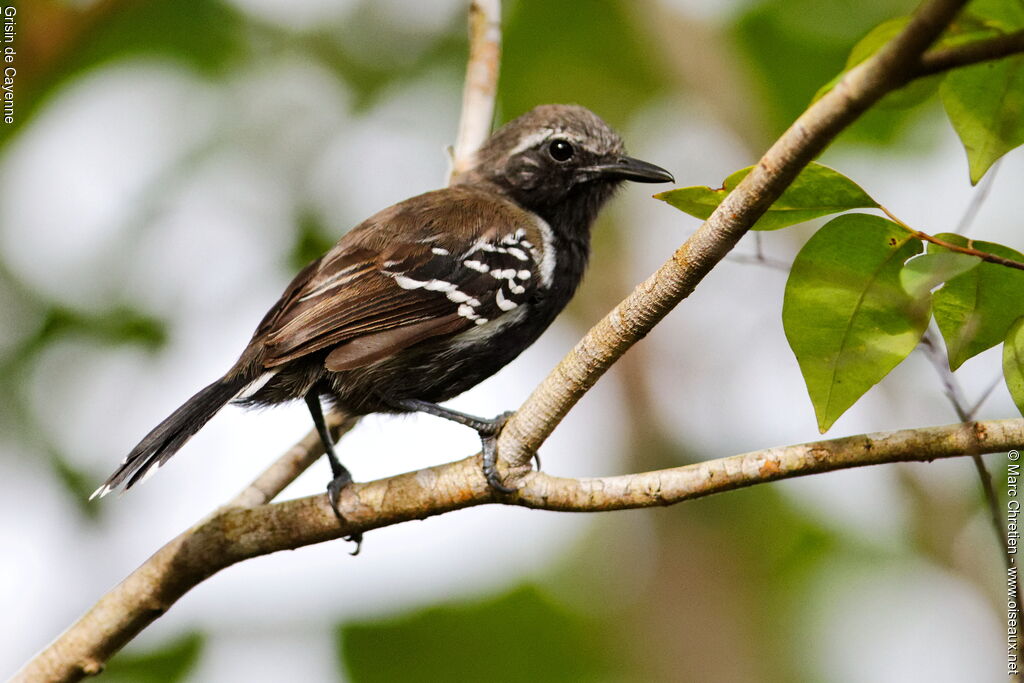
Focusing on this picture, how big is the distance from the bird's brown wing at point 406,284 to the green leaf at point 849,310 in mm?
2036

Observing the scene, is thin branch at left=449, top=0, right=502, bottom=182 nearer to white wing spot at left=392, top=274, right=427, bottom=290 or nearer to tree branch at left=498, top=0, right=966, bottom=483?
white wing spot at left=392, top=274, right=427, bottom=290

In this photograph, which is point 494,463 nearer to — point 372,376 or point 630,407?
point 372,376

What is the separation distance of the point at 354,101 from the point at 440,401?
2508 mm

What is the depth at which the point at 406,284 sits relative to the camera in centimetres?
421

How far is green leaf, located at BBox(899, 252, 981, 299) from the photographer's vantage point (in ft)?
6.44

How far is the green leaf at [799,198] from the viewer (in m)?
2.20

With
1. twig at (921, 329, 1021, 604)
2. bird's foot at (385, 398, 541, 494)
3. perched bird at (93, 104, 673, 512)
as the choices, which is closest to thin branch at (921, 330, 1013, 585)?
twig at (921, 329, 1021, 604)

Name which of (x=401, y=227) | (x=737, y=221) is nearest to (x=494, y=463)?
(x=737, y=221)

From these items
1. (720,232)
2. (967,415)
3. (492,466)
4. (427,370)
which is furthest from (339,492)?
(967,415)

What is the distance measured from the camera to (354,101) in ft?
20.5

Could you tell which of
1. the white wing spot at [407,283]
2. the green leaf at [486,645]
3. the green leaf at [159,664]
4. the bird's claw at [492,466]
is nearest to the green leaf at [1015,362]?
the bird's claw at [492,466]

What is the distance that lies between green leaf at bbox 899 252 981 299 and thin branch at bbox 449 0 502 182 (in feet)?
10.1

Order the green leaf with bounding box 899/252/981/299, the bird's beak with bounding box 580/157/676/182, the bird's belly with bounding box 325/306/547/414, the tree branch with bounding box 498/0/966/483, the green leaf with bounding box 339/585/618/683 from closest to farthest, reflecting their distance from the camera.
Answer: the tree branch with bounding box 498/0/966/483
the green leaf with bounding box 899/252/981/299
the bird's belly with bounding box 325/306/547/414
the bird's beak with bounding box 580/157/676/182
the green leaf with bounding box 339/585/618/683

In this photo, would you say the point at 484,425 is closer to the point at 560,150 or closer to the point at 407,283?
the point at 407,283
